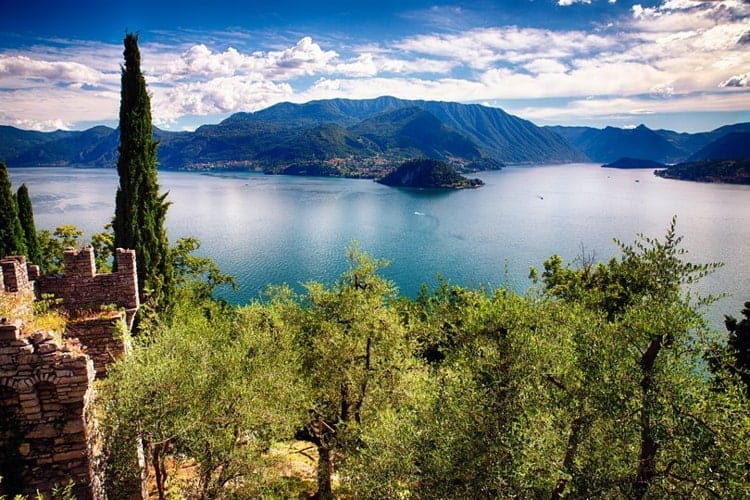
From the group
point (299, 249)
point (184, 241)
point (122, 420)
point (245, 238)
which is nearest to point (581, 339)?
point (122, 420)

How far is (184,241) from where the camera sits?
43.0m

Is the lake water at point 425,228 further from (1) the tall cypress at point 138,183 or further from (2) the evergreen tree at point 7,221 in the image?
(1) the tall cypress at point 138,183

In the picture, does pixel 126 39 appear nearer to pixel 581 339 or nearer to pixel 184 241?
pixel 184 241

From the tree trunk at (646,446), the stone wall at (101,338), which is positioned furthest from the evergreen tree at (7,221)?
the tree trunk at (646,446)

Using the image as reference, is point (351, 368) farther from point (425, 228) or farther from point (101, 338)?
point (425, 228)

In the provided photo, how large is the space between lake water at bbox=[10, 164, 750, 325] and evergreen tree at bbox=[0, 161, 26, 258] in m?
26.6

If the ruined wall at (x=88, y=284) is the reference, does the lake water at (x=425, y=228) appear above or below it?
below

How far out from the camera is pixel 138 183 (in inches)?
1144

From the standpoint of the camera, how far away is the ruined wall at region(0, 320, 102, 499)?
27.4 ft

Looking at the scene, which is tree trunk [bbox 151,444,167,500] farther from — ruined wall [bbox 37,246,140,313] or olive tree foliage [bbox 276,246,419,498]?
olive tree foliage [bbox 276,246,419,498]

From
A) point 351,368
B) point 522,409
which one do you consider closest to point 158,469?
point 351,368

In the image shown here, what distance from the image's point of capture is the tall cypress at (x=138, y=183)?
28.9m

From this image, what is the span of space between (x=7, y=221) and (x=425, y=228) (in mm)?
85869

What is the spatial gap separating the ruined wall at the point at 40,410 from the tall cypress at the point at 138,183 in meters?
21.1
